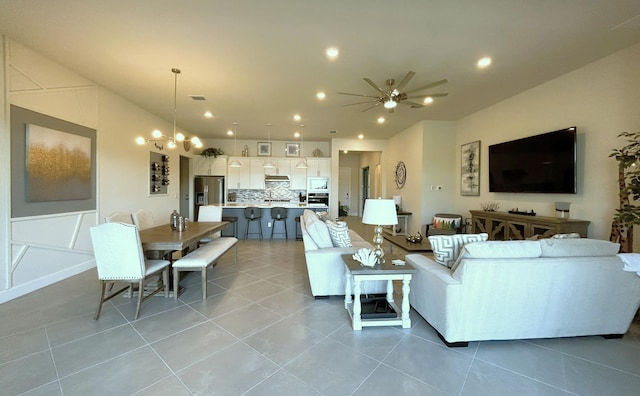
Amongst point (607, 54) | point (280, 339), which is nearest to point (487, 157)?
point (607, 54)

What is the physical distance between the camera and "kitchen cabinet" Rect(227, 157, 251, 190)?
326 inches

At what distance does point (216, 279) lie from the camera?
12.2 feet

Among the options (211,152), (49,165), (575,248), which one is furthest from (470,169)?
(49,165)

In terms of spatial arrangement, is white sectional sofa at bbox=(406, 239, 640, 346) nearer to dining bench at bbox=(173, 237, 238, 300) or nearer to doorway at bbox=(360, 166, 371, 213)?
dining bench at bbox=(173, 237, 238, 300)

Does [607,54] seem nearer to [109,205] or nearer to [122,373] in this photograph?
[122,373]

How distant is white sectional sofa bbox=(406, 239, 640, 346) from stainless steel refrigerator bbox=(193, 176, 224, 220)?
24.0 ft

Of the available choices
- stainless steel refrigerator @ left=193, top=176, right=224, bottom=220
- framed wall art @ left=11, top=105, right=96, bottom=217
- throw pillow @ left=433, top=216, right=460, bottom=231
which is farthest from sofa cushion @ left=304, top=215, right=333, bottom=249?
stainless steel refrigerator @ left=193, top=176, right=224, bottom=220

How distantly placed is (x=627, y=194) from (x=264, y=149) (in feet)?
→ 26.4

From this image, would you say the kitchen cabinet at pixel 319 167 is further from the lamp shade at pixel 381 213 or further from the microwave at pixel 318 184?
the lamp shade at pixel 381 213

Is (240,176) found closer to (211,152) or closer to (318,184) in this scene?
(211,152)

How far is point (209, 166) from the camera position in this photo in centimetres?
820

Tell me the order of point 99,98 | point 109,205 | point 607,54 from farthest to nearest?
point 109,205 → point 99,98 → point 607,54

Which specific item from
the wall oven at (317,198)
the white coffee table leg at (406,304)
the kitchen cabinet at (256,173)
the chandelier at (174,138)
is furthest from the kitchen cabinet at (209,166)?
the white coffee table leg at (406,304)

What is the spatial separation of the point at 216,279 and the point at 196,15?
317cm
